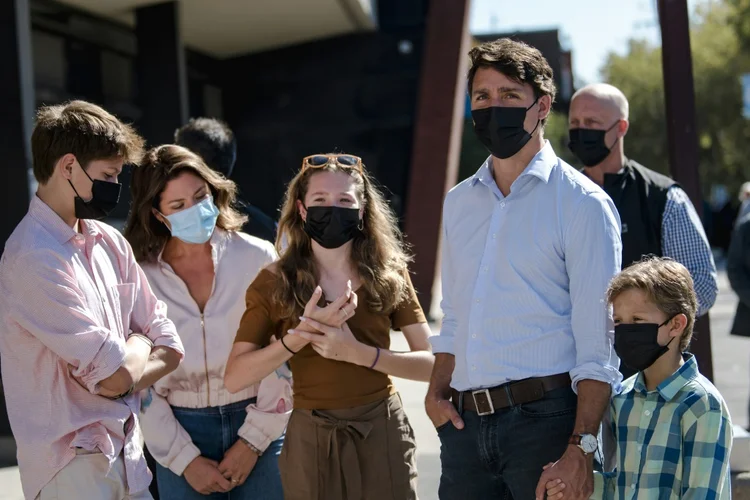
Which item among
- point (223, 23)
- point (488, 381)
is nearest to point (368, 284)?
point (488, 381)

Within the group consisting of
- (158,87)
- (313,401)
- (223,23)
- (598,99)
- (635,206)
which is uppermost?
(223,23)

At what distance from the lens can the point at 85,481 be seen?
310cm

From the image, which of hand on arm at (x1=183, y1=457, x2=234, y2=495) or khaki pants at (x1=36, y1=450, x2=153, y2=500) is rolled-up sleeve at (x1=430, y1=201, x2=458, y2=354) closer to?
hand on arm at (x1=183, y1=457, x2=234, y2=495)

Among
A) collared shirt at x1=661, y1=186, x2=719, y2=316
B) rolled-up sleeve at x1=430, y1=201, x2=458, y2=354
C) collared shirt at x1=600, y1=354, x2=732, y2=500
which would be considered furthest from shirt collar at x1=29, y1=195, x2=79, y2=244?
collared shirt at x1=661, y1=186, x2=719, y2=316

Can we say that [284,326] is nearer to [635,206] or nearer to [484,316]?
[484,316]

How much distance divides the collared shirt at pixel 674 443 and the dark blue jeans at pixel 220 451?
1401 millimetres

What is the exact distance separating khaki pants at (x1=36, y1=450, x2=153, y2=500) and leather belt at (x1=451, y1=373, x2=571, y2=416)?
3.84 ft

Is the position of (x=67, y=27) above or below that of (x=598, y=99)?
above

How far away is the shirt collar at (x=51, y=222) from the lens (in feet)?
10.4

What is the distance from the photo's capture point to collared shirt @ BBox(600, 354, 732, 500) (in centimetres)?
303

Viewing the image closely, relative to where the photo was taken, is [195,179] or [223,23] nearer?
[195,179]

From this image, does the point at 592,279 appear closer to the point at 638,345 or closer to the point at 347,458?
the point at 638,345

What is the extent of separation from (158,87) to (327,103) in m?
4.28

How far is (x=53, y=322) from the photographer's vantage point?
3.03m
